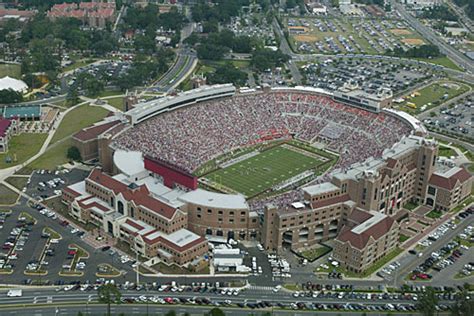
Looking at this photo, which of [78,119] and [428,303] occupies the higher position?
[428,303]

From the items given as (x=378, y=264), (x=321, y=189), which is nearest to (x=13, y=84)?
(x=321, y=189)

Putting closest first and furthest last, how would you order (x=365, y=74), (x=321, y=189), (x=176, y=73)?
(x=321, y=189)
(x=176, y=73)
(x=365, y=74)

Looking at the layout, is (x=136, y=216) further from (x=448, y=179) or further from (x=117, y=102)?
(x=117, y=102)

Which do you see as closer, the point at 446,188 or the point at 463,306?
the point at 463,306

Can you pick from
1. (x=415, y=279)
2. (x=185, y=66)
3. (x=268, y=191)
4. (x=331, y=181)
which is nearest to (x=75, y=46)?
(x=185, y=66)

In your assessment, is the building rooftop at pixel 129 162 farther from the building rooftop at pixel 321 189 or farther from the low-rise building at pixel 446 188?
the low-rise building at pixel 446 188

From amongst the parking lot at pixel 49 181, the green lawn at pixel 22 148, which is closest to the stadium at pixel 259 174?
the parking lot at pixel 49 181
